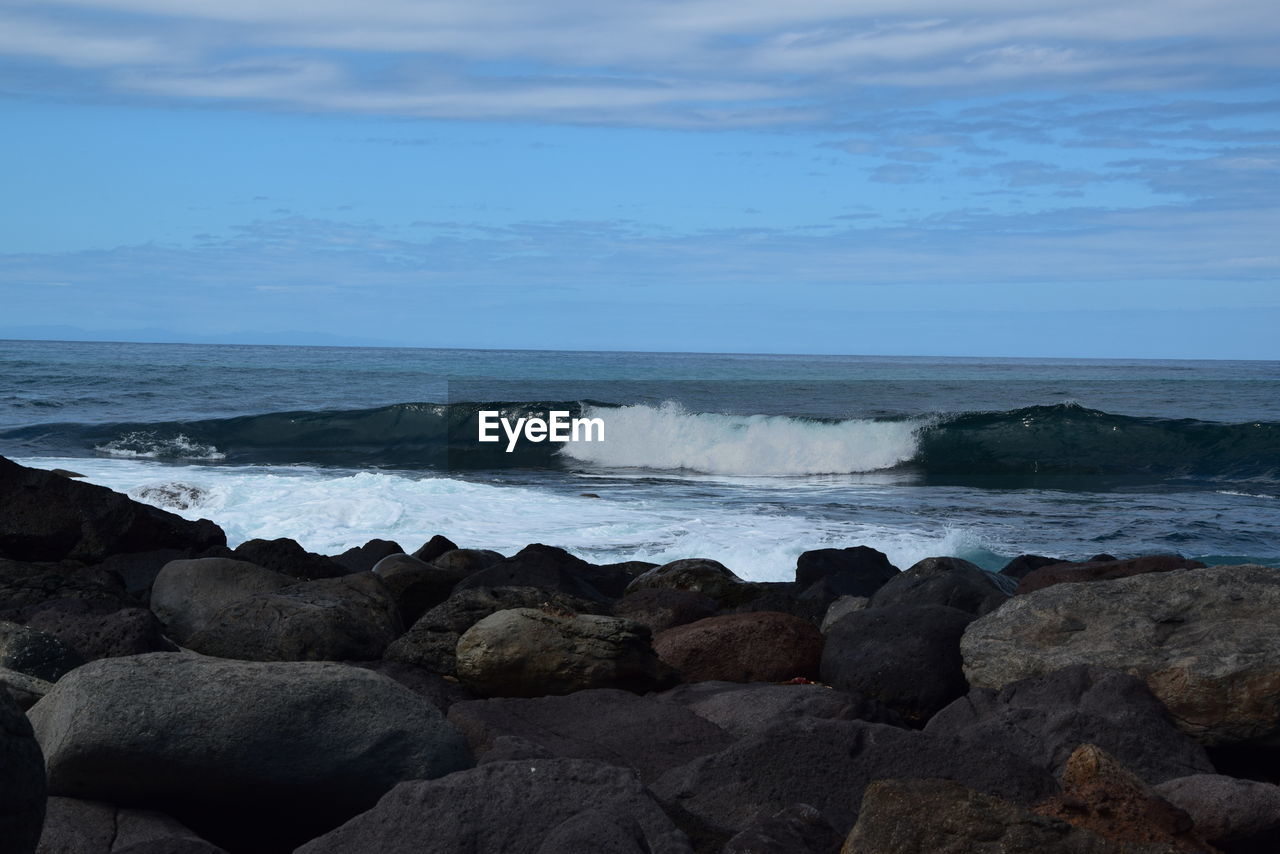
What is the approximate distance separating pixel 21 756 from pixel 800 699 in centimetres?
274

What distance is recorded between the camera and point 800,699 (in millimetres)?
4457

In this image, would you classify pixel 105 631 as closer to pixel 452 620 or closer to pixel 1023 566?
pixel 452 620

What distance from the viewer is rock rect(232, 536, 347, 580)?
7488 millimetres

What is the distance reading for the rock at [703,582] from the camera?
769 cm

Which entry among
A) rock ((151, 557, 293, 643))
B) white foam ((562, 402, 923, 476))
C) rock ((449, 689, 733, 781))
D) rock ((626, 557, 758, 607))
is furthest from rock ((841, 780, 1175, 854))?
white foam ((562, 402, 923, 476))

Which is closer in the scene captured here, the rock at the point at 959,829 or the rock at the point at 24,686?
the rock at the point at 959,829

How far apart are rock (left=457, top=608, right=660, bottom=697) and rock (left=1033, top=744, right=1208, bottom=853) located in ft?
7.09

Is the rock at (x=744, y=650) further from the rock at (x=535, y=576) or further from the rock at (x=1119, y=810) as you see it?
the rock at (x=1119, y=810)

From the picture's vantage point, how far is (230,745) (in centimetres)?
340

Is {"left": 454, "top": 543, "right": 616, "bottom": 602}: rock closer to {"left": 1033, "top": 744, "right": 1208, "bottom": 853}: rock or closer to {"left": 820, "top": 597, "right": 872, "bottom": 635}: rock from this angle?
{"left": 820, "top": 597, "right": 872, "bottom": 635}: rock

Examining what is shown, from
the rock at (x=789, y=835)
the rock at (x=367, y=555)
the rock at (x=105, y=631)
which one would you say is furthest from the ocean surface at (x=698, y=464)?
the rock at (x=789, y=835)

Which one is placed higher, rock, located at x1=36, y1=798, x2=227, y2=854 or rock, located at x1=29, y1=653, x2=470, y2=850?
rock, located at x1=29, y1=653, x2=470, y2=850

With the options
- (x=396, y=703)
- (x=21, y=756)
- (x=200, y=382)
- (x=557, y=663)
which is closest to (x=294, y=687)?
(x=396, y=703)

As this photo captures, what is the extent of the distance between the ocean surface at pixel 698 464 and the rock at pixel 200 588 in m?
4.92
